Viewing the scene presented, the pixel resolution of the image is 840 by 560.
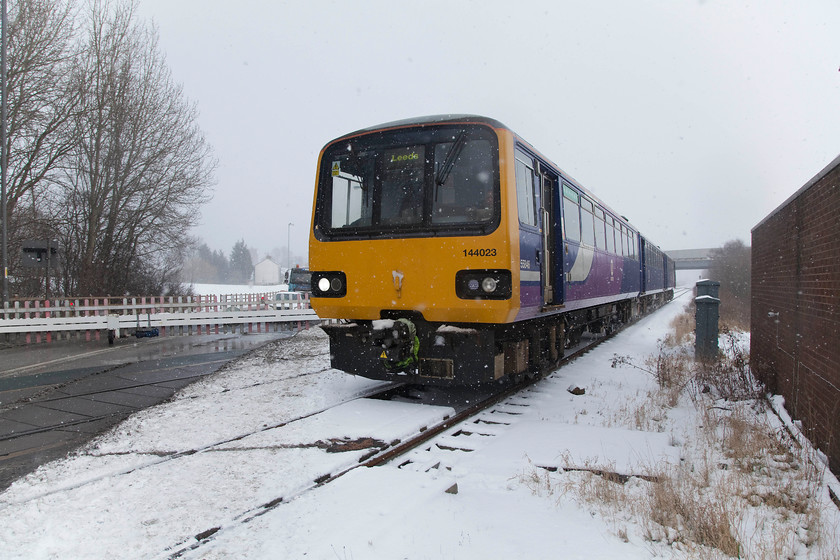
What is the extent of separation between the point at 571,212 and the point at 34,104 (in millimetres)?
17389

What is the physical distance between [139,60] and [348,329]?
65.3 ft

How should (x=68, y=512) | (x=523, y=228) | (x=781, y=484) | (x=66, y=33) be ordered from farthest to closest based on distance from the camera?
1. (x=66, y=33)
2. (x=523, y=228)
3. (x=781, y=484)
4. (x=68, y=512)

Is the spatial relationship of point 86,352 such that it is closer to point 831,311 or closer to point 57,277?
point 57,277

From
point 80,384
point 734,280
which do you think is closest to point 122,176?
point 80,384

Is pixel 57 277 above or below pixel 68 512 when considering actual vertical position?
above

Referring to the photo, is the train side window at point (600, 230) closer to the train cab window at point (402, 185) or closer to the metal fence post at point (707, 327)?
the metal fence post at point (707, 327)

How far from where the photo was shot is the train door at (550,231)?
7262 mm

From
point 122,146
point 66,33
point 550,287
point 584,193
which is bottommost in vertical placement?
point 550,287

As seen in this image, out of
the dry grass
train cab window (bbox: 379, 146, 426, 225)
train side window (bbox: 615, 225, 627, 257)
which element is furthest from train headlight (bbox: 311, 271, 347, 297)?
train side window (bbox: 615, 225, 627, 257)

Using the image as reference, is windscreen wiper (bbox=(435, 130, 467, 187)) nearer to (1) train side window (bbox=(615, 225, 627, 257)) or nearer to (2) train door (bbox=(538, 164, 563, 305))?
(2) train door (bbox=(538, 164, 563, 305))

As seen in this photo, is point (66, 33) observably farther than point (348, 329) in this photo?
Yes

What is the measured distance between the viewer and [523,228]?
6.21 m

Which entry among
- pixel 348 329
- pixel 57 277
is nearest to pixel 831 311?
pixel 348 329

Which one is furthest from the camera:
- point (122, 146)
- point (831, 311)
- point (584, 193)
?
point (122, 146)
